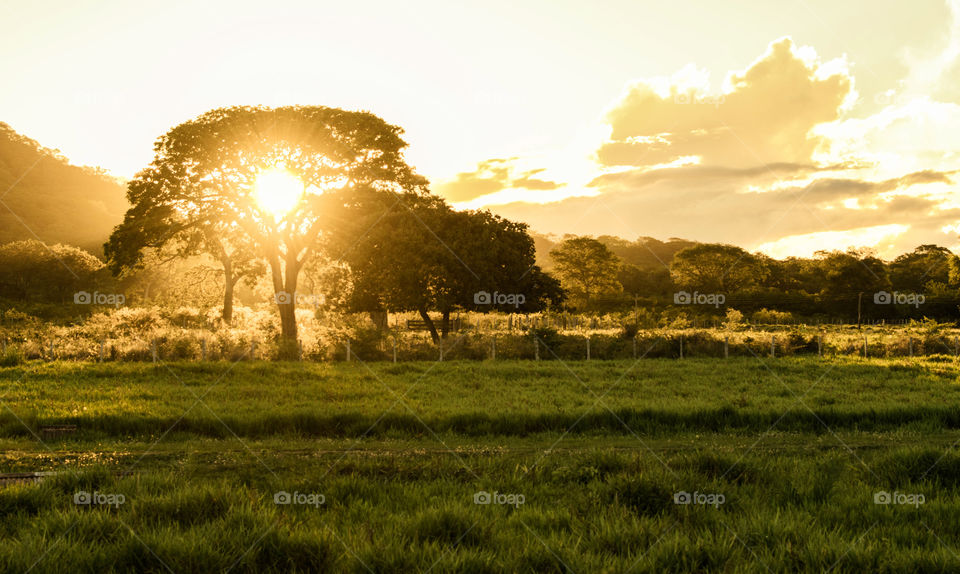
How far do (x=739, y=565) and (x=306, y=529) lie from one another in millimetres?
4634

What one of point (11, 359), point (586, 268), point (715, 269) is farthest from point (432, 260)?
point (715, 269)

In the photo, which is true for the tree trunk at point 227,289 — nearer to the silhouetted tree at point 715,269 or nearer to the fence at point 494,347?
the fence at point 494,347

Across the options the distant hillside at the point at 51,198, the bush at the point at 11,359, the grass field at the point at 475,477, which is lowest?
the grass field at the point at 475,477

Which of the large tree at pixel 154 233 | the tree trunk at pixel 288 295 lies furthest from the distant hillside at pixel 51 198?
the tree trunk at pixel 288 295

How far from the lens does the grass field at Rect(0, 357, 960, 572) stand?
21.1 ft

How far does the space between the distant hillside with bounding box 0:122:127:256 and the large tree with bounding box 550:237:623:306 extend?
2782 inches

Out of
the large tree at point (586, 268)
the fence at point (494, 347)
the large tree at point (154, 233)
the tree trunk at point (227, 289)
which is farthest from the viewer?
the large tree at point (586, 268)

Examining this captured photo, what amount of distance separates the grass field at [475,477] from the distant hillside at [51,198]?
94061 millimetres

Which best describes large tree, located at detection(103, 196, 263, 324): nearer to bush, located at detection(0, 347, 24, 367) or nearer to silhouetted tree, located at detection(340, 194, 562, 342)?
silhouetted tree, located at detection(340, 194, 562, 342)

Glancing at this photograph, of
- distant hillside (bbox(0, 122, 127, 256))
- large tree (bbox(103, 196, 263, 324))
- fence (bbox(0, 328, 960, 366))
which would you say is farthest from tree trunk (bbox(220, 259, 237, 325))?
distant hillside (bbox(0, 122, 127, 256))

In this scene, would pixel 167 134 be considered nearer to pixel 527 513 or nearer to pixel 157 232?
pixel 157 232

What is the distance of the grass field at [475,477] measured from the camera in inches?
253

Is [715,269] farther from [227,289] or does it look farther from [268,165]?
[268,165]

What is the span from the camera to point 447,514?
7.43 meters
